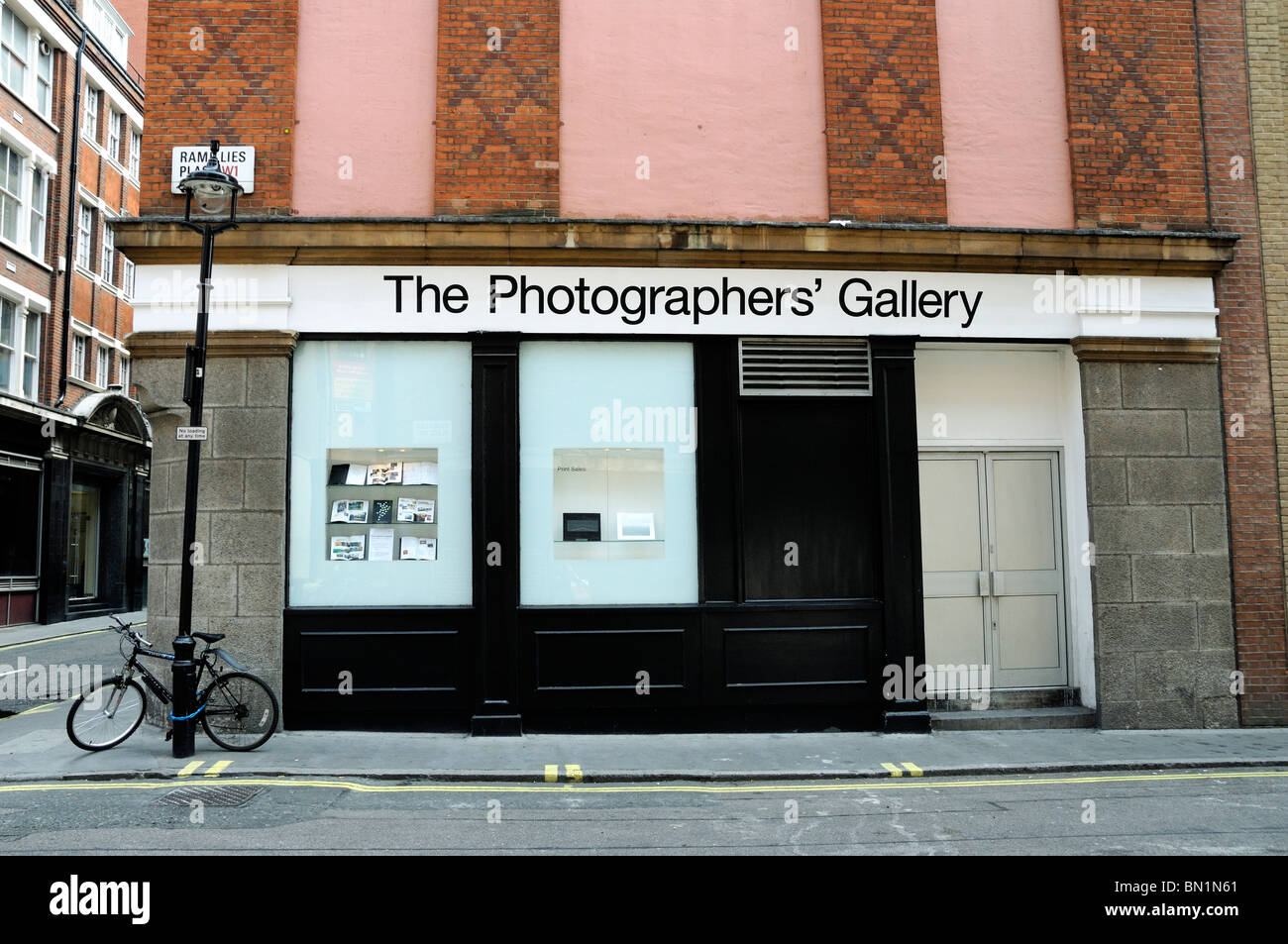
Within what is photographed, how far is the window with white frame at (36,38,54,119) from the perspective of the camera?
24.9 m

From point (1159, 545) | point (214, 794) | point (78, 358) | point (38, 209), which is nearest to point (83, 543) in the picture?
point (78, 358)

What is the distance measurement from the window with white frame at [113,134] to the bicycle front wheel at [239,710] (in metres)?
25.5

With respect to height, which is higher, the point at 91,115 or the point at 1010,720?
the point at 91,115

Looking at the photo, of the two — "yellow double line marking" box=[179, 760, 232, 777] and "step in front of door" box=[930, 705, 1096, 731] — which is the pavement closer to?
"yellow double line marking" box=[179, 760, 232, 777]

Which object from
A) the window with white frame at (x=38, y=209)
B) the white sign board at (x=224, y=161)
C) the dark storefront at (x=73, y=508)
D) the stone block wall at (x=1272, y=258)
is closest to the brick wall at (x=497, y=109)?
the white sign board at (x=224, y=161)

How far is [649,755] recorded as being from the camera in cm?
890

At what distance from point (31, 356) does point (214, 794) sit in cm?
2185

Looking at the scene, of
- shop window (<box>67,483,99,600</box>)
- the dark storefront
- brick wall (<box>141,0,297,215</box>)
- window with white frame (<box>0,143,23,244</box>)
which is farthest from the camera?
shop window (<box>67,483,99,600</box>)

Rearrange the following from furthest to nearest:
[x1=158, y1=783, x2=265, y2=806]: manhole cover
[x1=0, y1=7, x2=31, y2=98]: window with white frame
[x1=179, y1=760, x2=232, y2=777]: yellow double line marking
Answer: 1. [x1=0, y1=7, x2=31, y2=98]: window with white frame
2. [x1=179, y1=760, x2=232, y2=777]: yellow double line marking
3. [x1=158, y1=783, x2=265, y2=806]: manhole cover

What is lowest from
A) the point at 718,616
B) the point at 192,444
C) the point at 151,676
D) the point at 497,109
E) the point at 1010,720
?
the point at 1010,720

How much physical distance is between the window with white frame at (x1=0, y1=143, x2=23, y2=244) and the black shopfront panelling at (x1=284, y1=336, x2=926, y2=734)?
19.7 meters

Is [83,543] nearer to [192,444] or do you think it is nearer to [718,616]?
[192,444]

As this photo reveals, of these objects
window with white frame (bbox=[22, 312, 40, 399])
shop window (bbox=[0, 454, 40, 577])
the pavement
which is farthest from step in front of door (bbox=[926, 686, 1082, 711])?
window with white frame (bbox=[22, 312, 40, 399])
